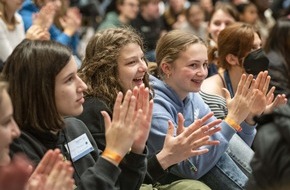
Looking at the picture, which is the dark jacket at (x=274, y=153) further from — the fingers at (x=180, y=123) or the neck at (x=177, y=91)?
the neck at (x=177, y=91)

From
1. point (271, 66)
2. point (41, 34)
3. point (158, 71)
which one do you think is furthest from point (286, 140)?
point (41, 34)

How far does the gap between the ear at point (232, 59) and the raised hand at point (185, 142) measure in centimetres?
119

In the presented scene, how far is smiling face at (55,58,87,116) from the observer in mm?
2496

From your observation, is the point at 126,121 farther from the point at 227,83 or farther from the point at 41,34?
the point at 41,34

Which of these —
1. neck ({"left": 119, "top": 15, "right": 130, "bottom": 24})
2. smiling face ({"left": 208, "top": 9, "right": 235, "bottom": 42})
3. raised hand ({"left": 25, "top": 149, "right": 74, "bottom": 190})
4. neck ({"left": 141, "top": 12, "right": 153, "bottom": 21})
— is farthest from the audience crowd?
neck ({"left": 141, "top": 12, "right": 153, "bottom": 21})

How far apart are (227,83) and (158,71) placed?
63 cm

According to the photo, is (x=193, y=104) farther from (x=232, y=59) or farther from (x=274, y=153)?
(x=274, y=153)

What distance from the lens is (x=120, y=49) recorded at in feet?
9.95

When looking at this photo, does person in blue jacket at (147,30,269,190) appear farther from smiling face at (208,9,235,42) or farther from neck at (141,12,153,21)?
neck at (141,12,153,21)

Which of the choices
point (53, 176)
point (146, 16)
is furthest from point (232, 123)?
point (146, 16)

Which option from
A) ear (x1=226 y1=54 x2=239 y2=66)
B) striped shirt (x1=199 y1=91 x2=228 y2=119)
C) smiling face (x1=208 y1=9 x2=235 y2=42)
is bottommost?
smiling face (x1=208 y1=9 x2=235 y2=42)

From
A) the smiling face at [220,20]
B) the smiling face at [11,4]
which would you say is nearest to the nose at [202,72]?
the smiling face at [11,4]

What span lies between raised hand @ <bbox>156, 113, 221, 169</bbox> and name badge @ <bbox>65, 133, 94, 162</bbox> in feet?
1.00

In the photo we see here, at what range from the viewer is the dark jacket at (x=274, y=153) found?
191 centimetres
